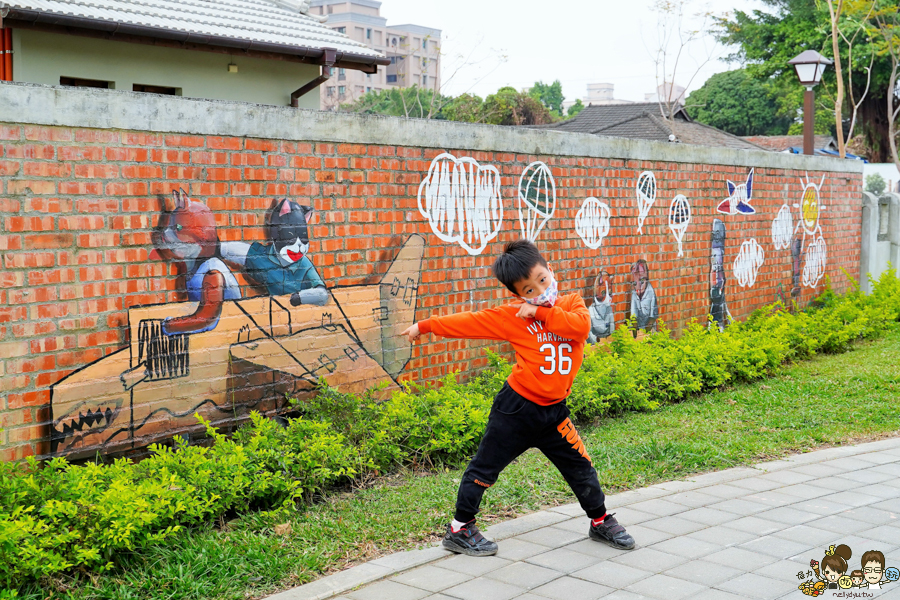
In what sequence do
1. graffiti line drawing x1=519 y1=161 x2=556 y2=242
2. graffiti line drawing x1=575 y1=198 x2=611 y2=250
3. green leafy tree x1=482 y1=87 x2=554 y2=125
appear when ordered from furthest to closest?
green leafy tree x1=482 y1=87 x2=554 y2=125
graffiti line drawing x1=575 y1=198 x2=611 y2=250
graffiti line drawing x1=519 y1=161 x2=556 y2=242

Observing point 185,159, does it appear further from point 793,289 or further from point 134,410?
point 793,289

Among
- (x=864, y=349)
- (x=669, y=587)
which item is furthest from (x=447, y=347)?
(x=864, y=349)

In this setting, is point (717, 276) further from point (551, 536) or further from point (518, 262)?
point (518, 262)

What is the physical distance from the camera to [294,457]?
4688 millimetres

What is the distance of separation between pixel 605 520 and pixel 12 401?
3.03 meters

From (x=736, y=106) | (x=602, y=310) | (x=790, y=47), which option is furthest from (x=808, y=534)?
(x=736, y=106)

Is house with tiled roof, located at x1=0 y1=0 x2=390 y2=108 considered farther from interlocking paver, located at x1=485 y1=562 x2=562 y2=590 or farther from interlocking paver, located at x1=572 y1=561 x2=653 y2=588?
interlocking paver, located at x1=572 y1=561 x2=653 y2=588

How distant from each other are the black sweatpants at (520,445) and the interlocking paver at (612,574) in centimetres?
33

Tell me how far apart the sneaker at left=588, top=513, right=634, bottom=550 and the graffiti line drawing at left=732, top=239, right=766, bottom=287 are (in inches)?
274

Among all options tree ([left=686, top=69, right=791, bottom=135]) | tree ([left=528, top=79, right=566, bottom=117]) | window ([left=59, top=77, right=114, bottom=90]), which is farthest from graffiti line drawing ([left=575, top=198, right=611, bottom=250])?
tree ([left=528, top=79, right=566, bottom=117])

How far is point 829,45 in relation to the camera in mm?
28062

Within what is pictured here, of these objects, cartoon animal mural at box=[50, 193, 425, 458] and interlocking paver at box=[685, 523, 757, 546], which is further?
cartoon animal mural at box=[50, 193, 425, 458]

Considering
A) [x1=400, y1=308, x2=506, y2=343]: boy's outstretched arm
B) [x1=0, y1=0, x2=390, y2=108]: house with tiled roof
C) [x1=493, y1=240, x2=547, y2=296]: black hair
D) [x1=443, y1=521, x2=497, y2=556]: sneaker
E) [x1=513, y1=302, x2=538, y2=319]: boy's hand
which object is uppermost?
[x1=0, y1=0, x2=390, y2=108]: house with tiled roof

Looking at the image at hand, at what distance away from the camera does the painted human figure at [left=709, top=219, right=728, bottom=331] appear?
10094mm
